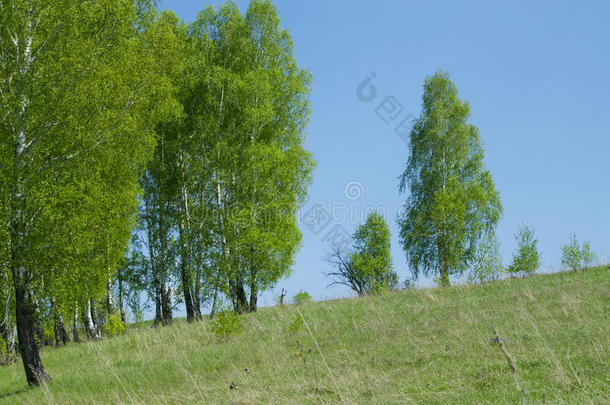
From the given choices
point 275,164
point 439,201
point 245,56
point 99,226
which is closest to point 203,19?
point 245,56

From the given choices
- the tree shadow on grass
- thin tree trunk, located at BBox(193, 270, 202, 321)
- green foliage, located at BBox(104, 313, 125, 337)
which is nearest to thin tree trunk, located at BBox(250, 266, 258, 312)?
thin tree trunk, located at BBox(193, 270, 202, 321)

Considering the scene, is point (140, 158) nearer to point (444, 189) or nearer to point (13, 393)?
point (13, 393)

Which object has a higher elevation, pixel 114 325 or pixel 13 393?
pixel 114 325

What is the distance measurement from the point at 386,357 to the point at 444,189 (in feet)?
66.7

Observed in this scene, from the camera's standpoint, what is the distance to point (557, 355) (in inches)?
256

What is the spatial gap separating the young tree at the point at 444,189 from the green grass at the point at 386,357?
34.2 ft

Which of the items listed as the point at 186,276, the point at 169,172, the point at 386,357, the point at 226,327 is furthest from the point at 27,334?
the point at 169,172

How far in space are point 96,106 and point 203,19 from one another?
11.6 metres

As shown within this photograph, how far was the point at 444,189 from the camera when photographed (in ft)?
87.2

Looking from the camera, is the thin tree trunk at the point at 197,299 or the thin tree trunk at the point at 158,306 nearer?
the thin tree trunk at the point at 197,299

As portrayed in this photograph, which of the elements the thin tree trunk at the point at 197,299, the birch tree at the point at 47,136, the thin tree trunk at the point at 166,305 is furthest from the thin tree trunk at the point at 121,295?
the birch tree at the point at 47,136

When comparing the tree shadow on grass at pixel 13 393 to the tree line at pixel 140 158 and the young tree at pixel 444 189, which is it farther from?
the young tree at pixel 444 189

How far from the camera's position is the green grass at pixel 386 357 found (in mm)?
5602

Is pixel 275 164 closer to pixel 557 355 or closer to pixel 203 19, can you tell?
pixel 203 19
